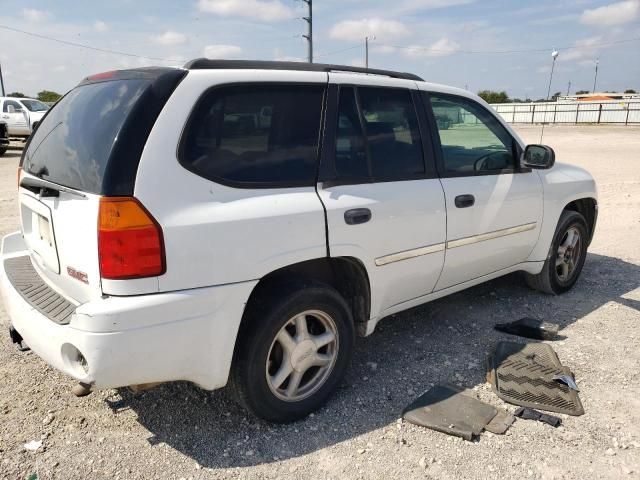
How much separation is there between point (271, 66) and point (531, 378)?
2.53 meters

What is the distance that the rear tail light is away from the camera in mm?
2283

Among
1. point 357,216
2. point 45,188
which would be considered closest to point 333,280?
point 357,216

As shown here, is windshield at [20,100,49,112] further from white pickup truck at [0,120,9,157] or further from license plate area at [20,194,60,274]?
license plate area at [20,194,60,274]

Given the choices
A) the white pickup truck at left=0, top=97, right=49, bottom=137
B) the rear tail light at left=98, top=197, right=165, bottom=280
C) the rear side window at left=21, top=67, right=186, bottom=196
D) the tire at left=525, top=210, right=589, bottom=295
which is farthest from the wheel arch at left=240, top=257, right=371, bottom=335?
the white pickup truck at left=0, top=97, right=49, bottom=137

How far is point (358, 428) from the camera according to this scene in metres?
2.98

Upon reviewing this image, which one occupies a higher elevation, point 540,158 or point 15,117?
point 540,158

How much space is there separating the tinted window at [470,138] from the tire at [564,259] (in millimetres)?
1032

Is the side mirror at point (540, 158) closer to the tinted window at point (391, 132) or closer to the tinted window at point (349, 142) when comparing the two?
the tinted window at point (391, 132)

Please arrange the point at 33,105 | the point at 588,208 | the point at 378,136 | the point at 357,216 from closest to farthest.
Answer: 1. the point at 357,216
2. the point at 378,136
3. the point at 588,208
4. the point at 33,105

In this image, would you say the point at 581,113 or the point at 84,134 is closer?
the point at 84,134

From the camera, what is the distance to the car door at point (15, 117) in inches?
761

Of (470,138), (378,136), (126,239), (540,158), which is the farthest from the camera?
(540,158)

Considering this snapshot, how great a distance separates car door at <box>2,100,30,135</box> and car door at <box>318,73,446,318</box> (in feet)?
64.6

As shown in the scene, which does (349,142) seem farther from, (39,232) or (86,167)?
(39,232)
